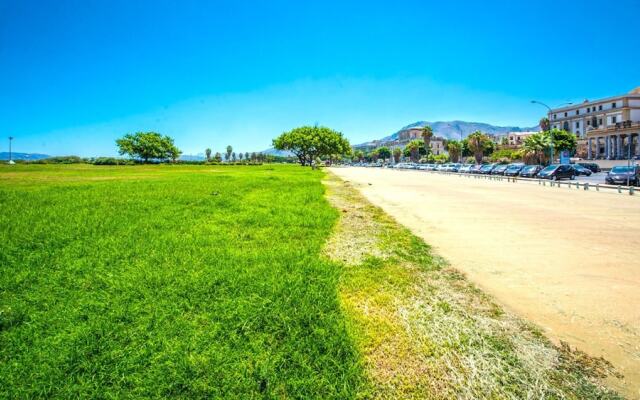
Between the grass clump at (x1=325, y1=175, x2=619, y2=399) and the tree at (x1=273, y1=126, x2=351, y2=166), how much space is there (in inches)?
3699

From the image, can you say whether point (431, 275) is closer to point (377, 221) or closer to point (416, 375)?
point (416, 375)

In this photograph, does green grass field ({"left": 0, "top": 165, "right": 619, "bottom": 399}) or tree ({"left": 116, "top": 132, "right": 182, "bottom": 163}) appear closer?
green grass field ({"left": 0, "top": 165, "right": 619, "bottom": 399})

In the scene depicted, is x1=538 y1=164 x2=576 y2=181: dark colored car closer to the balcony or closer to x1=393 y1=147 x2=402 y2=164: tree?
the balcony

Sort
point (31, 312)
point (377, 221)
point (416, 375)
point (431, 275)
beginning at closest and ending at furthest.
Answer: point (416, 375), point (31, 312), point (431, 275), point (377, 221)

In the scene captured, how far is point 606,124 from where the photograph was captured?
10494 cm

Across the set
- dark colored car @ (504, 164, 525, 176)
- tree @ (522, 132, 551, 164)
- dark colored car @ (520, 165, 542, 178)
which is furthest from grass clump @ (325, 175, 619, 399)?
tree @ (522, 132, 551, 164)

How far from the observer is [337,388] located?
2.77m

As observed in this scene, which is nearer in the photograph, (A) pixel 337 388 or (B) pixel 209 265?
(A) pixel 337 388

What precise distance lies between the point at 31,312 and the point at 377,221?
348 inches

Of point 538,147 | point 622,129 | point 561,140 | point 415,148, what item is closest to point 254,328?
point 538,147

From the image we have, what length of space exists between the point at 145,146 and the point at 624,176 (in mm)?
122287

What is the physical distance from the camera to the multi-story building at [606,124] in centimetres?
8288

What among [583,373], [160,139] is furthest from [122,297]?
[160,139]

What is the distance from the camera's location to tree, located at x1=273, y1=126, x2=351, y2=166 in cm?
9812
